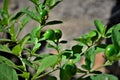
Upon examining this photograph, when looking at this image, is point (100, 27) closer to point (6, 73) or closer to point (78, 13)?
point (6, 73)

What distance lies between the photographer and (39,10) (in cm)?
81

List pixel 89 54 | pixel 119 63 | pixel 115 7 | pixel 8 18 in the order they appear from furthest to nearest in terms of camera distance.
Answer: pixel 115 7
pixel 119 63
pixel 8 18
pixel 89 54

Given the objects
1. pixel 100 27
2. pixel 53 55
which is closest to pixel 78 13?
pixel 100 27

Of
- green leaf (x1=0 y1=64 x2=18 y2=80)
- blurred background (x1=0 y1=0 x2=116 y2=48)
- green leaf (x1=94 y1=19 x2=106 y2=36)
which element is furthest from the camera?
blurred background (x1=0 y1=0 x2=116 y2=48)

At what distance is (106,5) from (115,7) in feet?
0.35

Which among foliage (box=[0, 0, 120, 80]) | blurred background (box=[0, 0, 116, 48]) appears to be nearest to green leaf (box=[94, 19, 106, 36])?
foliage (box=[0, 0, 120, 80])

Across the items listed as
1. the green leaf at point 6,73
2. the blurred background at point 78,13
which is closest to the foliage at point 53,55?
the green leaf at point 6,73

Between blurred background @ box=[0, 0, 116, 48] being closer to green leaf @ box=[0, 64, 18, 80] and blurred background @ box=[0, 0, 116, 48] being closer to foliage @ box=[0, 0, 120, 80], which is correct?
foliage @ box=[0, 0, 120, 80]

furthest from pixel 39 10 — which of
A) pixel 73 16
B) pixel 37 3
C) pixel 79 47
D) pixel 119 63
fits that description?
pixel 73 16

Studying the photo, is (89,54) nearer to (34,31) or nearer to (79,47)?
(79,47)

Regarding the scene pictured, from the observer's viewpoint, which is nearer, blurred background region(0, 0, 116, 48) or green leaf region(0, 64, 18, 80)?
green leaf region(0, 64, 18, 80)

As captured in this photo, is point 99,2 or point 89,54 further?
point 99,2

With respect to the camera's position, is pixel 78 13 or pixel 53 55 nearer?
pixel 53 55

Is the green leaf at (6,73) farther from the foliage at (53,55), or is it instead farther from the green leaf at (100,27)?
the green leaf at (100,27)
